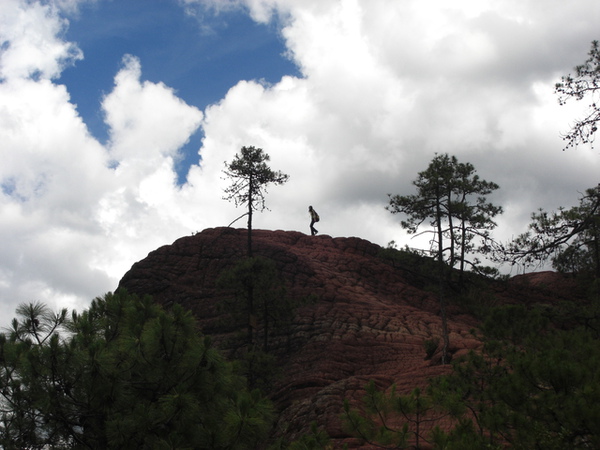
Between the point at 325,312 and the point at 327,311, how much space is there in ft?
0.64

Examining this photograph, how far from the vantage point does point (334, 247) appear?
43.0 meters

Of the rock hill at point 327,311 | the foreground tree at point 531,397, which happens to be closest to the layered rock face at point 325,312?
the rock hill at point 327,311

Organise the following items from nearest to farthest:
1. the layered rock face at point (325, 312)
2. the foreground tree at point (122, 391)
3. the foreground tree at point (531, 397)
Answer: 1. the foreground tree at point (531, 397)
2. the foreground tree at point (122, 391)
3. the layered rock face at point (325, 312)

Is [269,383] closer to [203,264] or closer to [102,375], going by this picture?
[102,375]

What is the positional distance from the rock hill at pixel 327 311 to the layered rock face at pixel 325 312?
0.06 metres

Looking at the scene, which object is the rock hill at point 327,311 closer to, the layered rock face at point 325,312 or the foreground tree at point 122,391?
the layered rock face at point 325,312

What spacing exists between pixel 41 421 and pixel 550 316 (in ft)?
34.0

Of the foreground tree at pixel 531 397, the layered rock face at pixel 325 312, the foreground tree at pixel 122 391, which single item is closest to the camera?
the foreground tree at pixel 531 397

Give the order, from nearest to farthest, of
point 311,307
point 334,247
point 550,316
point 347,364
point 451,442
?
1. point 451,442
2. point 550,316
3. point 347,364
4. point 311,307
5. point 334,247

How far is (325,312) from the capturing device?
29562mm

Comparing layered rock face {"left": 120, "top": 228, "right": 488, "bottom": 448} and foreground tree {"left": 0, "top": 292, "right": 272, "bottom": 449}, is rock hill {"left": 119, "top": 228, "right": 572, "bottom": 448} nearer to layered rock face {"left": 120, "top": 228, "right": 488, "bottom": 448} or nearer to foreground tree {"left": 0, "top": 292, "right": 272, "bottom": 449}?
layered rock face {"left": 120, "top": 228, "right": 488, "bottom": 448}

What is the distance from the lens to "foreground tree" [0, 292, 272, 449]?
29.3 ft

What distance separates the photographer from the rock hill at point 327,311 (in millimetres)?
20031

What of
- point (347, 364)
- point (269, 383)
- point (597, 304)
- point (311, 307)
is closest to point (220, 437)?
point (597, 304)
